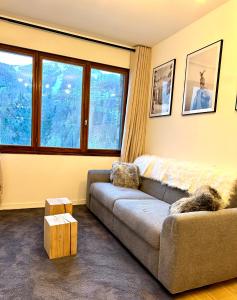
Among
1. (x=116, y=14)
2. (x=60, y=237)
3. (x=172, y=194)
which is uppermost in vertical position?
(x=116, y=14)

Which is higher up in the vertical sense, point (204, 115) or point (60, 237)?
point (204, 115)

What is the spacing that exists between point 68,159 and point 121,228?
1565mm

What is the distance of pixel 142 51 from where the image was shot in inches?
139

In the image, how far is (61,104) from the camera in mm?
3369

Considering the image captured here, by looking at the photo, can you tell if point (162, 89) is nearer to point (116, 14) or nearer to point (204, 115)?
point (204, 115)

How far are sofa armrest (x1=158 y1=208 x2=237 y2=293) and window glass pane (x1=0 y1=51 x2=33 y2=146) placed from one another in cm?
247

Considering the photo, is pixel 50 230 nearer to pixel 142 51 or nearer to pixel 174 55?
pixel 174 55

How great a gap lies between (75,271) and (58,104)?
237 cm

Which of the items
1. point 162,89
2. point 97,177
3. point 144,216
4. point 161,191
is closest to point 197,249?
point 144,216

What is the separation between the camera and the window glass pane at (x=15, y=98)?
3.02 m

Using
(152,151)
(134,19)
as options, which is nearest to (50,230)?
(152,151)

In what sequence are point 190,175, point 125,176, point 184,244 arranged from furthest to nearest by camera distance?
point 125,176 < point 190,175 < point 184,244

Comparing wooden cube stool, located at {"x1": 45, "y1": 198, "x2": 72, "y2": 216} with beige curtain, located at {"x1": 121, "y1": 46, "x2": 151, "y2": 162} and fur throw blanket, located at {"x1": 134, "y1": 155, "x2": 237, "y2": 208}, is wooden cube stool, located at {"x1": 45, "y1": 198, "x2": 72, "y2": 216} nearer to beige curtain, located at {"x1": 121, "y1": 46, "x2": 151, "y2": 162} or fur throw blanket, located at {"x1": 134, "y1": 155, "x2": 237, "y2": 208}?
fur throw blanket, located at {"x1": 134, "y1": 155, "x2": 237, "y2": 208}

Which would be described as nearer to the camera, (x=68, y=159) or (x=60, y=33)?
(x=60, y=33)
